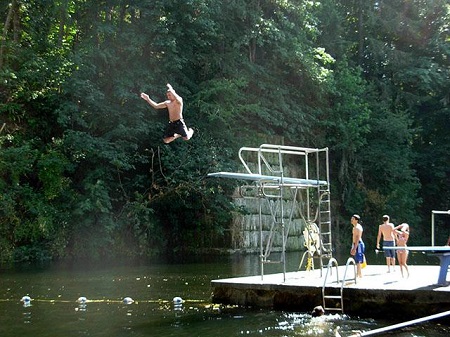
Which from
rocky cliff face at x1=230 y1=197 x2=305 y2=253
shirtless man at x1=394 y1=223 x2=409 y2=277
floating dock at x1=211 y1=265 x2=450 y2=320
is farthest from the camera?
rocky cliff face at x1=230 y1=197 x2=305 y2=253

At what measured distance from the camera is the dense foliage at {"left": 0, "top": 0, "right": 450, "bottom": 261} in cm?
3161

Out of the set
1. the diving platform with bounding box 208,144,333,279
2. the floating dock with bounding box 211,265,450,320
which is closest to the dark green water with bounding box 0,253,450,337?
the floating dock with bounding box 211,265,450,320

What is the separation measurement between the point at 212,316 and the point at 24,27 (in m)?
23.2

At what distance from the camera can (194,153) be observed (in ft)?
110

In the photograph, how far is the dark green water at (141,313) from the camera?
1352 cm

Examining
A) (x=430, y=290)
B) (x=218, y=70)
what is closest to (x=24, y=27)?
(x=218, y=70)

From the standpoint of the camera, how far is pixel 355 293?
49.9ft

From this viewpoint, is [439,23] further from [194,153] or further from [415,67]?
[194,153]

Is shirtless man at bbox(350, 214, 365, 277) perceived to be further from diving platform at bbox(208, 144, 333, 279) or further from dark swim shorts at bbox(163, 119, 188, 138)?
dark swim shorts at bbox(163, 119, 188, 138)

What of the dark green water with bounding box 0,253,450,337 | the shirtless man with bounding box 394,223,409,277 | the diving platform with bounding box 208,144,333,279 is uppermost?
the diving platform with bounding box 208,144,333,279

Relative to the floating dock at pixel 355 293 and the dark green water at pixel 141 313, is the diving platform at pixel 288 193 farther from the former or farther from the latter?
the dark green water at pixel 141 313

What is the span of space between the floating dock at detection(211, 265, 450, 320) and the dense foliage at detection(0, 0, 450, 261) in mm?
15261

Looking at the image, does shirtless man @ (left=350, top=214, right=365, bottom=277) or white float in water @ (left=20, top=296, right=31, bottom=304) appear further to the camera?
white float in water @ (left=20, top=296, right=31, bottom=304)

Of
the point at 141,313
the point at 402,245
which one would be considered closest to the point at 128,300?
the point at 141,313
